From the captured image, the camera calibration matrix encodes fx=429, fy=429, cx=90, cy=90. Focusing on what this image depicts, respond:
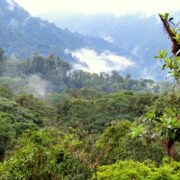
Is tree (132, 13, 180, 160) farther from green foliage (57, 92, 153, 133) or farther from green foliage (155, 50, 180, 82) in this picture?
green foliage (57, 92, 153, 133)

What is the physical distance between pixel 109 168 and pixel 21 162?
9.06ft

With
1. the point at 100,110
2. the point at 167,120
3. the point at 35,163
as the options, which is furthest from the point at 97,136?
the point at 167,120

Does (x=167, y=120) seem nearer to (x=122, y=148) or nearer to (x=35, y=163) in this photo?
(x=35, y=163)

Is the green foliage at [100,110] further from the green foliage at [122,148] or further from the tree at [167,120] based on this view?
the tree at [167,120]

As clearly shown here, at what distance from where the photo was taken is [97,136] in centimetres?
3288

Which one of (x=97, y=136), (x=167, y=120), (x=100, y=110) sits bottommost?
(x=97, y=136)

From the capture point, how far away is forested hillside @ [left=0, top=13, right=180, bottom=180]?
3703mm

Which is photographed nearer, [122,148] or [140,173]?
[140,173]

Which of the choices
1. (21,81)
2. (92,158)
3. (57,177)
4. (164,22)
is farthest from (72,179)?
(21,81)

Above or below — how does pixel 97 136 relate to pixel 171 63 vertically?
below

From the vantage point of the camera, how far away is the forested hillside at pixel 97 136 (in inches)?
146

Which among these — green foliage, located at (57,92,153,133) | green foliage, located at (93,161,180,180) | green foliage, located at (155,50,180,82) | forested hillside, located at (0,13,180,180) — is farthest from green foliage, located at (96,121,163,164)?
green foliage, located at (57,92,153,133)

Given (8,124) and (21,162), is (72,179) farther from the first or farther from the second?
(8,124)

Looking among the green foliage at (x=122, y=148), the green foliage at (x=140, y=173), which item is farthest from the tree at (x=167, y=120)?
the green foliage at (x=122, y=148)
